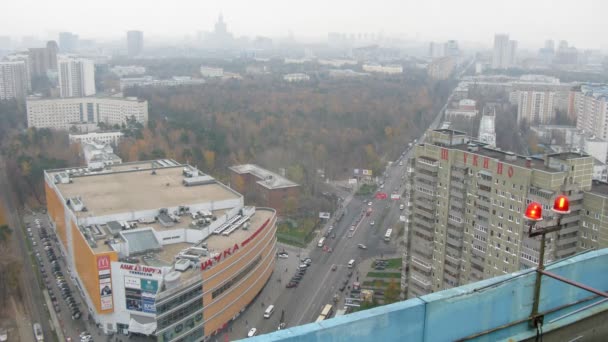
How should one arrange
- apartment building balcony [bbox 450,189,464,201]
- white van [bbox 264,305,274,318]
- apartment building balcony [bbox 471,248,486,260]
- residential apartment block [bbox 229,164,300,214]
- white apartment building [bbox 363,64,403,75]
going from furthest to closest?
white apartment building [bbox 363,64,403,75] < residential apartment block [bbox 229,164,300,214] < white van [bbox 264,305,274,318] < apartment building balcony [bbox 450,189,464,201] < apartment building balcony [bbox 471,248,486,260]

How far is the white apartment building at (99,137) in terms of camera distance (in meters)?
10.9

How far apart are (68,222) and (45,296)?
73cm

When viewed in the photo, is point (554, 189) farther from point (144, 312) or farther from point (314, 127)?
point (314, 127)

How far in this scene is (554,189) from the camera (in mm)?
3916

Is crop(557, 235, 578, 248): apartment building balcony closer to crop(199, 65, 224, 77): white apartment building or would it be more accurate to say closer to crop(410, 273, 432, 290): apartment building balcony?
crop(410, 273, 432, 290): apartment building balcony

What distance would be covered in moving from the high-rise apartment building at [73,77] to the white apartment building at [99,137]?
6.68m

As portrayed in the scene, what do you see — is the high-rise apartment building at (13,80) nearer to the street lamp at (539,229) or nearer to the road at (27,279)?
the road at (27,279)

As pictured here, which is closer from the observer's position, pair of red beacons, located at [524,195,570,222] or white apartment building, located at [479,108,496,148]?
pair of red beacons, located at [524,195,570,222]

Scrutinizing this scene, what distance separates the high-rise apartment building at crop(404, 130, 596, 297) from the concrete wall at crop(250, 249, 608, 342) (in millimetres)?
2980

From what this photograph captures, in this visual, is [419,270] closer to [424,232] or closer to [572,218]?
[424,232]

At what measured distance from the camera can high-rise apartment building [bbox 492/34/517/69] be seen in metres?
29.4

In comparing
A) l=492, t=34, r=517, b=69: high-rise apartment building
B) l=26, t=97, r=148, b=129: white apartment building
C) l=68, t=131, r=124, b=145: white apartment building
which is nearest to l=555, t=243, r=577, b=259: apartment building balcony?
l=68, t=131, r=124, b=145: white apartment building

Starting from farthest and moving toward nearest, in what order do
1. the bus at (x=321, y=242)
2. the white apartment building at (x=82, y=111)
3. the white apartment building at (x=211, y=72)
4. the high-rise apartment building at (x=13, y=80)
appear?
the white apartment building at (x=211, y=72)
the high-rise apartment building at (x=13, y=80)
the white apartment building at (x=82, y=111)
the bus at (x=321, y=242)

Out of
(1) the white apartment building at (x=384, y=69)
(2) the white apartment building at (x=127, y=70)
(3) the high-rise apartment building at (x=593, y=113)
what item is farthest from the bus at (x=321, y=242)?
(2) the white apartment building at (x=127, y=70)
